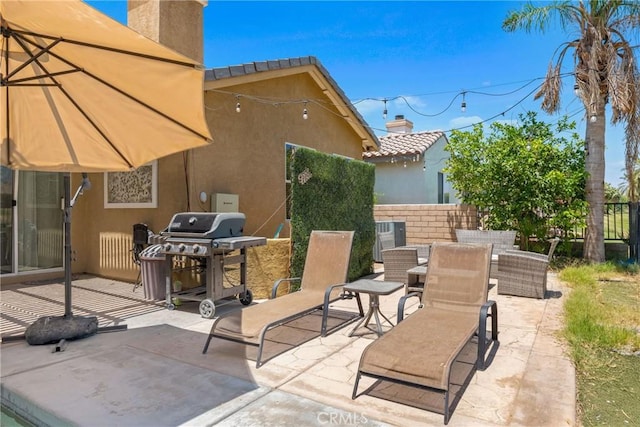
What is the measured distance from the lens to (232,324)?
15.4ft

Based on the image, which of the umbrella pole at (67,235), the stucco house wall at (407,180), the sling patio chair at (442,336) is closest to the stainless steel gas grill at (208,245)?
the umbrella pole at (67,235)

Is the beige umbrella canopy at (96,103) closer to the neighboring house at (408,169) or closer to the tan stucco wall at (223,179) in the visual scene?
the tan stucco wall at (223,179)

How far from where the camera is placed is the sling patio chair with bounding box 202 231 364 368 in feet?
14.9

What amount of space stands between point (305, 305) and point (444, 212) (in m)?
9.05

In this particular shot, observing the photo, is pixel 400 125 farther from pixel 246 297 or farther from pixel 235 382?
pixel 235 382

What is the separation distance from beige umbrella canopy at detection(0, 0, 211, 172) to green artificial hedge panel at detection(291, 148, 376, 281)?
8.78ft

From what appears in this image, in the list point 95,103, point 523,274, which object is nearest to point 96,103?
point 95,103

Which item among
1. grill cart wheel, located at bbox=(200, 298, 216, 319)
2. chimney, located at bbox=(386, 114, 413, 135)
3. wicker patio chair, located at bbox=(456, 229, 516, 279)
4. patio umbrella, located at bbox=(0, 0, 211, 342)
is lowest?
grill cart wheel, located at bbox=(200, 298, 216, 319)

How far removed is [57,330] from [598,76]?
12969 mm

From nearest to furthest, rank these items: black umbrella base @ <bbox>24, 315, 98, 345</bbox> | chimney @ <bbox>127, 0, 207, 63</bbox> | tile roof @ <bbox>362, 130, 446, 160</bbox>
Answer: black umbrella base @ <bbox>24, 315, 98, 345</bbox> < chimney @ <bbox>127, 0, 207, 63</bbox> < tile roof @ <bbox>362, 130, 446, 160</bbox>

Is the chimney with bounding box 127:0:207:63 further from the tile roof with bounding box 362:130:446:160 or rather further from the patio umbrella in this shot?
the tile roof with bounding box 362:130:446:160

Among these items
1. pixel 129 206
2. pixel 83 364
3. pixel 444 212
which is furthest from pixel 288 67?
pixel 83 364

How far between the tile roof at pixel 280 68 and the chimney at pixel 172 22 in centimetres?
80

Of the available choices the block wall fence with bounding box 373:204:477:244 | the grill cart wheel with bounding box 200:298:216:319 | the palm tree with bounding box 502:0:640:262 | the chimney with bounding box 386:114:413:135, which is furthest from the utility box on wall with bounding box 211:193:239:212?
the chimney with bounding box 386:114:413:135
